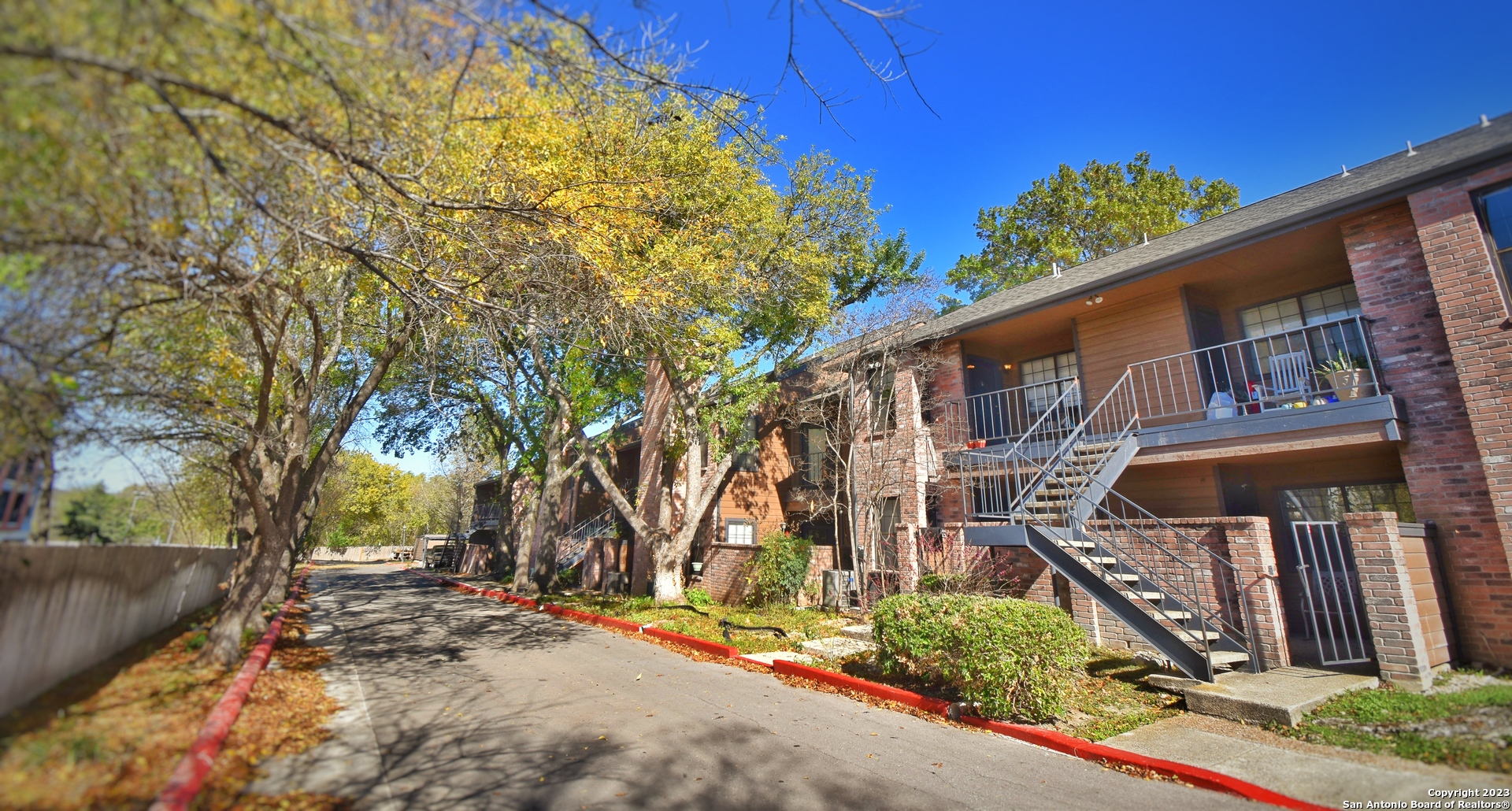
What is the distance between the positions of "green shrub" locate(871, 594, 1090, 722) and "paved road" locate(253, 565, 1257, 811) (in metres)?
0.51

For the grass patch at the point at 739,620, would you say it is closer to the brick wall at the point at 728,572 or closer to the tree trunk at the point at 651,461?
the brick wall at the point at 728,572

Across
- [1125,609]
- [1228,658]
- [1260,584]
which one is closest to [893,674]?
[1125,609]

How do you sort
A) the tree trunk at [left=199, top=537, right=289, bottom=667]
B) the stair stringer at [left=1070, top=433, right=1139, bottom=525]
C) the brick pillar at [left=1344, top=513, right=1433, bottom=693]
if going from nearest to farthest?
the brick pillar at [left=1344, top=513, right=1433, bottom=693]
the tree trunk at [left=199, top=537, right=289, bottom=667]
the stair stringer at [left=1070, top=433, right=1139, bottom=525]

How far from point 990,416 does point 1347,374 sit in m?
6.18

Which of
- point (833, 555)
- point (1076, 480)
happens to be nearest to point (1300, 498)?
point (1076, 480)

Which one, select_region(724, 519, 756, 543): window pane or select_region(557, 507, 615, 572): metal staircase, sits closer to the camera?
select_region(724, 519, 756, 543): window pane

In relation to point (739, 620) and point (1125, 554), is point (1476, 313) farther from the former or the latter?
point (739, 620)

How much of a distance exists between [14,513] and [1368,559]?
37.6 ft

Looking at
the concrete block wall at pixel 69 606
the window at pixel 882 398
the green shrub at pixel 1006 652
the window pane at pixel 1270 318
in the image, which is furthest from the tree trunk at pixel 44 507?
the window pane at pixel 1270 318

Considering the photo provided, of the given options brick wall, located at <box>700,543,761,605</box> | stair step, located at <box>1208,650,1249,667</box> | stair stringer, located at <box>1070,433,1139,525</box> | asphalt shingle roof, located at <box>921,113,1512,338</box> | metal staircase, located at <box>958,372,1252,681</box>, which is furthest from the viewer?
brick wall, located at <box>700,543,761,605</box>

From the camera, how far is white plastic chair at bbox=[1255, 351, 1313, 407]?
30.6ft

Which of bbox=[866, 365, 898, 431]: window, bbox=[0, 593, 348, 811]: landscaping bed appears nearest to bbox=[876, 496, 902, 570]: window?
bbox=[866, 365, 898, 431]: window

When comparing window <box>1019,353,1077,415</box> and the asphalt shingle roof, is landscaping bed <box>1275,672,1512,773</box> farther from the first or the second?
window <box>1019,353,1077,415</box>

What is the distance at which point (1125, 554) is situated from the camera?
8.33 m
